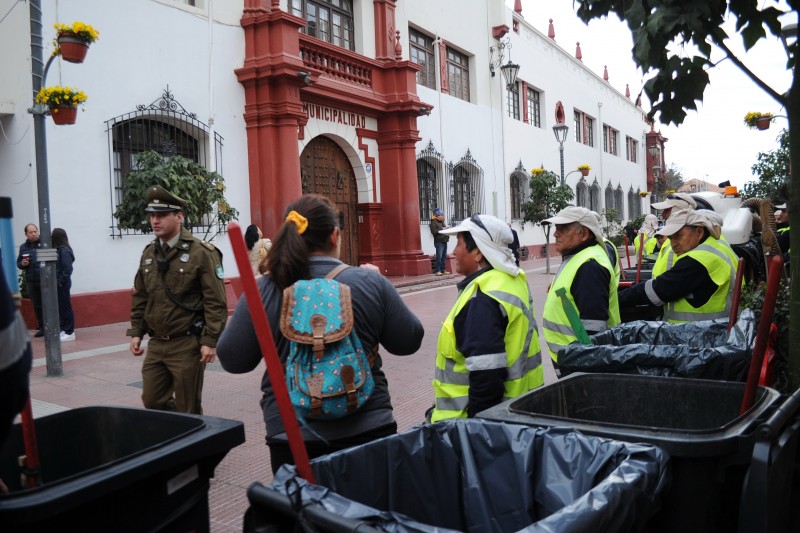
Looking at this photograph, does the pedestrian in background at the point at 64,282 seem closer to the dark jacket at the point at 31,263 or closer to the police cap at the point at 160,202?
the dark jacket at the point at 31,263

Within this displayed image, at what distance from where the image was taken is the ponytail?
8.34 ft

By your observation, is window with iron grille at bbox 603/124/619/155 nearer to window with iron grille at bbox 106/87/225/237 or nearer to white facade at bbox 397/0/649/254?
white facade at bbox 397/0/649/254

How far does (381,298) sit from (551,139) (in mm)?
26189

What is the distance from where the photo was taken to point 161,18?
1167 cm


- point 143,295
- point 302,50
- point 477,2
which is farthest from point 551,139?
point 143,295

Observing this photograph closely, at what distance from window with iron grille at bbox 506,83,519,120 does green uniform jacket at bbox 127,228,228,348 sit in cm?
2092

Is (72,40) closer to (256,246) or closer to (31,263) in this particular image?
(31,263)

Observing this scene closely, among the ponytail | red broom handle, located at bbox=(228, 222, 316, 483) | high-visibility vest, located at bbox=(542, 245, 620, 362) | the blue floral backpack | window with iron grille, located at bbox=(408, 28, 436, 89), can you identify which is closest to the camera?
A: red broom handle, located at bbox=(228, 222, 316, 483)

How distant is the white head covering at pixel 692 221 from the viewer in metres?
4.55

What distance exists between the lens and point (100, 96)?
1059 centimetres

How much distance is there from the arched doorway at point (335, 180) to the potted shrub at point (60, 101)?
727 cm

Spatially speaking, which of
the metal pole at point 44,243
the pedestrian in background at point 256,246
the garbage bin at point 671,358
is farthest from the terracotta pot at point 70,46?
the garbage bin at point 671,358

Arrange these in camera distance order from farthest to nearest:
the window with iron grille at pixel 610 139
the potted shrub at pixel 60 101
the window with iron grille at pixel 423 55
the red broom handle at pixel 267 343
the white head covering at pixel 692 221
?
the window with iron grille at pixel 610 139 → the window with iron grille at pixel 423 55 → the potted shrub at pixel 60 101 → the white head covering at pixel 692 221 → the red broom handle at pixel 267 343

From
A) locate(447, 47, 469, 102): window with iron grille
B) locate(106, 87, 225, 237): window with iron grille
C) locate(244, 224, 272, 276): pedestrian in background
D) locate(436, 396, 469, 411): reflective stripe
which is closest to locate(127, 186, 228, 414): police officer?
locate(436, 396, 469, 411): reflective stripe
